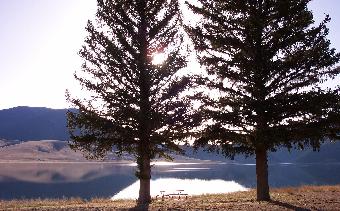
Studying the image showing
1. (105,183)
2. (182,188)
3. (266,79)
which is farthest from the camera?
(105,183)

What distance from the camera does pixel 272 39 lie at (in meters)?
21.0

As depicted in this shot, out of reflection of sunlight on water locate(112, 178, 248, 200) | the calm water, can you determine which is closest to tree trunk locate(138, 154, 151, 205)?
the calm water

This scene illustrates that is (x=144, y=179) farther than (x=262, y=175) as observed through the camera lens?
Yes

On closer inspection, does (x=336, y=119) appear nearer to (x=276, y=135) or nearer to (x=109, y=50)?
(x=276, y=135)

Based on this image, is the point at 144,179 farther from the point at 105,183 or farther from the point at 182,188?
the point at 105,183

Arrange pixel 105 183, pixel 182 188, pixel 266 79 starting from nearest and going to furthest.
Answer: pixel 266 79 → pixel 182 188 → pixel 105 183

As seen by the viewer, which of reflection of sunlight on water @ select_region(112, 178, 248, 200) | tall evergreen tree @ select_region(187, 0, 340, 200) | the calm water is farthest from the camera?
the calm water

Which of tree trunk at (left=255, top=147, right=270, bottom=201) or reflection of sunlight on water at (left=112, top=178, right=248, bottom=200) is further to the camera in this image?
reflection of sunlight on water at (left=112, top=178, right=248, bottom=200)

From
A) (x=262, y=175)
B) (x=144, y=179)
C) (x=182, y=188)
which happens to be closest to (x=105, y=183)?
(x=182, y=188)

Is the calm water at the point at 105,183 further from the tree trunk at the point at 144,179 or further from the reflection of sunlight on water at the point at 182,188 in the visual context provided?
the tree trunk at the point at 144,179

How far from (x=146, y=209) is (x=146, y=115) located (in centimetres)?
541

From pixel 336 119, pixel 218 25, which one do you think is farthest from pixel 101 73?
pixel 336 119

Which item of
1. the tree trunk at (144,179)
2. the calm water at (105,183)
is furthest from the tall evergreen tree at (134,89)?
the calm water at (105,183)

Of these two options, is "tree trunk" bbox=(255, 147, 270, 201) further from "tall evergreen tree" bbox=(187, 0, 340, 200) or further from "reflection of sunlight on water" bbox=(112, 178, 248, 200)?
"reflection of sunlight on water" bbox=(112, 178, 248, 200)
